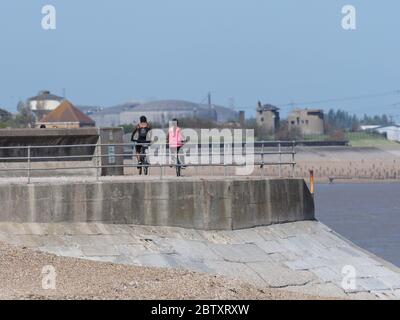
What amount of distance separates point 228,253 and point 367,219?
3465 cm

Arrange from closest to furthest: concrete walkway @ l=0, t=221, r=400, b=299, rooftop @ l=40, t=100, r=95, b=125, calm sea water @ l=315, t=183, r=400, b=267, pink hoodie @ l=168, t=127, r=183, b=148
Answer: concrete walkway @ l=0, t=221, r=400, b=299 < pink hoodie @ l=168, t=127, r=183, b=148 < calm sea water @ l=315, t=183, r=400, b=267 < rooftop @ l=40, t=100, r=95, b=125

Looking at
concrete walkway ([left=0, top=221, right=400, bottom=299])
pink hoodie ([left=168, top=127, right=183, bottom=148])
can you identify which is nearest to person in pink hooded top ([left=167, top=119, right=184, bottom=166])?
pink hoodie ([left=168, top=127, right=183, bottom=148])

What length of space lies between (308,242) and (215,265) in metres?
3.95

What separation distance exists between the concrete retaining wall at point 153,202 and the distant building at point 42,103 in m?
122

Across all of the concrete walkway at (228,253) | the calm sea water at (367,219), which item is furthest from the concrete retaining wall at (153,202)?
the calm sea water at (367,219)

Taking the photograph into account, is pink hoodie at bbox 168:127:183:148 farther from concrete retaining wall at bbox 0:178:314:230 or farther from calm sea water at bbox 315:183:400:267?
calm sea water at bbox 315:183:400:267

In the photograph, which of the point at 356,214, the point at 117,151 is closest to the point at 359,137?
the point at 356,214

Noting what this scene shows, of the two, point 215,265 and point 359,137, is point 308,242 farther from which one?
point 359,137

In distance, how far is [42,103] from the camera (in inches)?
6280

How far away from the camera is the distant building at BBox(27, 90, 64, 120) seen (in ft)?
503

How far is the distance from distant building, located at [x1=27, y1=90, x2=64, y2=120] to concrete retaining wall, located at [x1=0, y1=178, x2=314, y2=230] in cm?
12220

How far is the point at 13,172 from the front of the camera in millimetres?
29172

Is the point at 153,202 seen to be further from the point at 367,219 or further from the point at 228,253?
the point at 367,219
